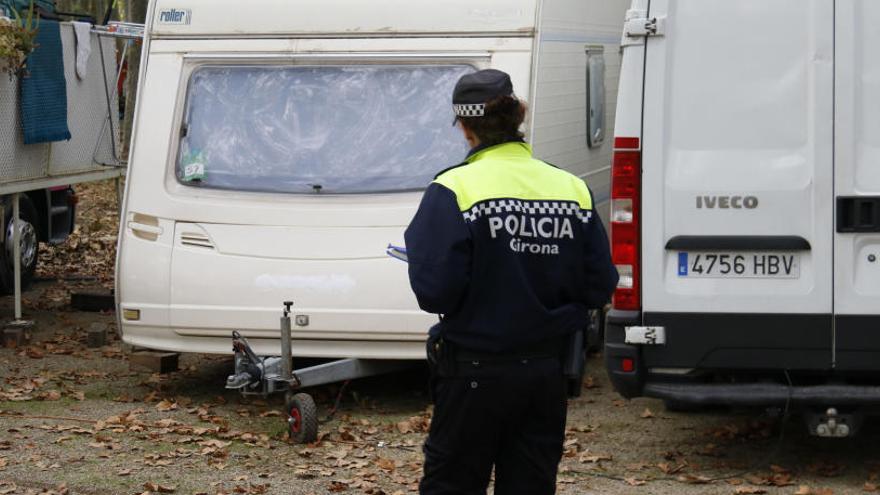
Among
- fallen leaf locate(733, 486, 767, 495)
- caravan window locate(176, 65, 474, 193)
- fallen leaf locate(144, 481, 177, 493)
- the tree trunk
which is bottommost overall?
fallen leaf locate(144, 481, 177, 493)

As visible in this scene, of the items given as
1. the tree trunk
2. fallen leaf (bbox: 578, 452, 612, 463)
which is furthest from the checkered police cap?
the tree trunk

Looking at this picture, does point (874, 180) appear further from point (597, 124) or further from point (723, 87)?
point (597, 124)

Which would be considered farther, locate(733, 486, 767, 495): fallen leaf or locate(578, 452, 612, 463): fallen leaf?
locate(578, 452, 612, 463): fallen leaf

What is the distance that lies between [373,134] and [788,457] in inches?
125

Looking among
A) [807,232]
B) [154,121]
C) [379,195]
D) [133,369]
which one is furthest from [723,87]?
[133,369]

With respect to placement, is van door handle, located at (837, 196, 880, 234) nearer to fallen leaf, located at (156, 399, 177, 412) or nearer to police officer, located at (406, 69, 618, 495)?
police officer, located at (406, 69, 618, 495)

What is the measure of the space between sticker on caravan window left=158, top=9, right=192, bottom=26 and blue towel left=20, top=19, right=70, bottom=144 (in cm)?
267

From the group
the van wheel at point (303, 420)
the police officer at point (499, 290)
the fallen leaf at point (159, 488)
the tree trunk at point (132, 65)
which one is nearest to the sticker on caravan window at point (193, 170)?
the van wheel at point (303, 420)

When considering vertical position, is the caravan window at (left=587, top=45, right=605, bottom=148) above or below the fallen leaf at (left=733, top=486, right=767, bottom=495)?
above

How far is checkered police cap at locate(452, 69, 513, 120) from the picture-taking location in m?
4.64

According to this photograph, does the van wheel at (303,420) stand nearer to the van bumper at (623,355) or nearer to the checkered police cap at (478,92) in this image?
the van bumper at (623,355)

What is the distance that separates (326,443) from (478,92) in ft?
12.7

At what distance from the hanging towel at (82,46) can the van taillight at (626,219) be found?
692 centimetres

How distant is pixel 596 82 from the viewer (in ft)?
A: 35.2
